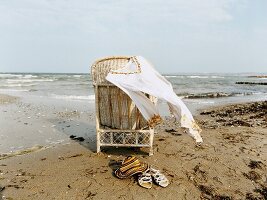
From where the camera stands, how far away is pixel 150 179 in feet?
16.8

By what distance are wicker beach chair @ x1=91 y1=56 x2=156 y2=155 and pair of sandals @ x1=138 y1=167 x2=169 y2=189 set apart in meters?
1.29

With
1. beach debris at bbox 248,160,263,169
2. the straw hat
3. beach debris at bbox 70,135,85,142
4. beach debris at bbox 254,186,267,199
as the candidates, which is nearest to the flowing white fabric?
the straw hat

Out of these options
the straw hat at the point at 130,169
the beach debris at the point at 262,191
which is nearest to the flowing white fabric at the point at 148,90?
the straw hat at the point at 130,169

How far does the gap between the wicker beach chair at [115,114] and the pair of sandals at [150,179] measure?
1295 mm

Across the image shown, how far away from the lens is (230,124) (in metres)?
10.7

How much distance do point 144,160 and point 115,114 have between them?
117 cm

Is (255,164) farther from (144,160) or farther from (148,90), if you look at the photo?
(148,90)

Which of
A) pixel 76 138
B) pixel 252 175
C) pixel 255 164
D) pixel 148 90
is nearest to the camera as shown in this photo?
pixel 148 90

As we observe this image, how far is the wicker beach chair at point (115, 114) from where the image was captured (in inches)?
253

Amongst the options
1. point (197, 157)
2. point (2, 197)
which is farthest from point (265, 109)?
point (2, 197)

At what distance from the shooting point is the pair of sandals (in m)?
5.04

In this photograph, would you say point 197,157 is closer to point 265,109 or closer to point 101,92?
point 101,92

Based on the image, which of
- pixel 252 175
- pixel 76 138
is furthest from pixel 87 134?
pixel 252 175

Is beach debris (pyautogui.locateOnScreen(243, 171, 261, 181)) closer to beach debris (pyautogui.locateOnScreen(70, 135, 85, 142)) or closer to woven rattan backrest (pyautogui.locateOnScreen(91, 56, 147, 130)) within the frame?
woven rattan backrest (pyautogui.locateOnScreen(91, 56, 147, 130))
